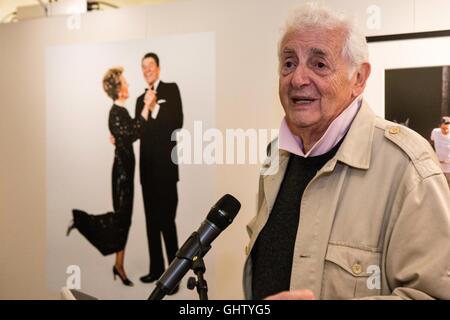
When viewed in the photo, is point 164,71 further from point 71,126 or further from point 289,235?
point 289,235

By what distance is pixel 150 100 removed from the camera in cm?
219

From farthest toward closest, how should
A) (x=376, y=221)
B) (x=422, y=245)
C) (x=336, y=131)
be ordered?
(x=336, y=131) → (x=376, y=221) → (x=422, y=245)

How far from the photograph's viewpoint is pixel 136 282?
226 cm

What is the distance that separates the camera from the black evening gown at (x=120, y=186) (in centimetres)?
224

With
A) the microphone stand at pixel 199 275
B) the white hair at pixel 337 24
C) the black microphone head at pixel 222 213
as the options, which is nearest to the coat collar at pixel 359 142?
the white hair at pixel 337 24

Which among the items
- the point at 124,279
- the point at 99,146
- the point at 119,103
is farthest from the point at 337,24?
the point at 124,279

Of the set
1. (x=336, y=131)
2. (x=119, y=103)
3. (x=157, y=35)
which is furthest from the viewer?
(x=119, y=103)

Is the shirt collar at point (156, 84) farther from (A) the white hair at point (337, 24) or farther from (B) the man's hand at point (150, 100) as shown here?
(A) the white hair at point (337, 24)

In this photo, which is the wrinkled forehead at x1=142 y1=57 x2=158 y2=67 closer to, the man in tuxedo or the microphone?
the man in tuxedo

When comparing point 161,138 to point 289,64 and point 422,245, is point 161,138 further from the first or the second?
point 422,245

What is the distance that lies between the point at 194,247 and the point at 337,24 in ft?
2.13

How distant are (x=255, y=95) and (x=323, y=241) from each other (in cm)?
104

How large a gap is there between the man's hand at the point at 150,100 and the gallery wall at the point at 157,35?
0.87 feet

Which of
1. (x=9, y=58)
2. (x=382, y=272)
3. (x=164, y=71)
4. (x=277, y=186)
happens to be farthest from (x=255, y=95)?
(x=9, y=58)
